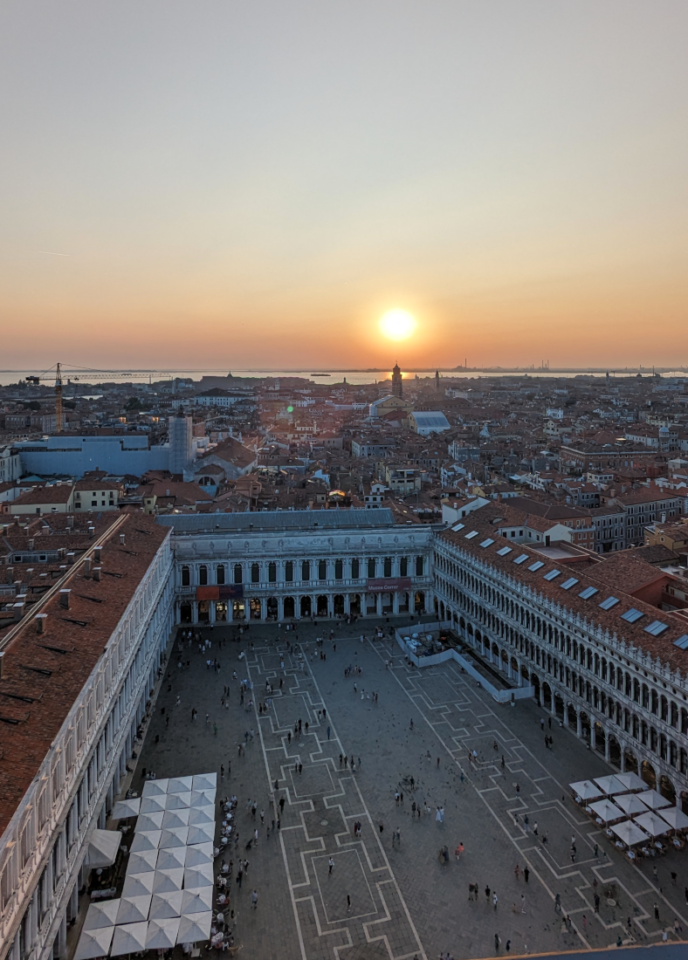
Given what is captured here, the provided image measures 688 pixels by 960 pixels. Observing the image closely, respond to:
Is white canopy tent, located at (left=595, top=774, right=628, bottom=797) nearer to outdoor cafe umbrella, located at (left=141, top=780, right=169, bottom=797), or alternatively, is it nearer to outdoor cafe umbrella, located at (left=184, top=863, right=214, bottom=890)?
outdoor cafe umbrella, located at (left=184, top=863, right=214, bottom=890)

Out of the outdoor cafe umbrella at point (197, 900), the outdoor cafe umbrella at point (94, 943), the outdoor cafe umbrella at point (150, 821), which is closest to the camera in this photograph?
the outdoor cafe umbrella at point (94, 943)

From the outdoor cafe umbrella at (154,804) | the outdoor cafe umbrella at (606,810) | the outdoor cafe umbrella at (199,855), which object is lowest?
the outdoor cafe umbrella at (606,810)

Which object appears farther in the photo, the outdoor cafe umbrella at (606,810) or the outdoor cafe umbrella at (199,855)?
the outdoor cafe umbrella at (606,810)

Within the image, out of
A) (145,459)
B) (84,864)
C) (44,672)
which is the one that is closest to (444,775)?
(84,864)

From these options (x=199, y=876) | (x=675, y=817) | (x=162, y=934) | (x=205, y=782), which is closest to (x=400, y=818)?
(x=205, y=782)

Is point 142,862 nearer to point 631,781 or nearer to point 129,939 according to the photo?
point 129,939

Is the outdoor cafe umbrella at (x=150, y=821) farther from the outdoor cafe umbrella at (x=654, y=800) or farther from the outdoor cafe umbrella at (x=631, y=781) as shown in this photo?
the outdoor cafe umbrella at (x=654, y=800)

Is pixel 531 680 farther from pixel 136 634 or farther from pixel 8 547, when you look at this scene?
pixel 8 547

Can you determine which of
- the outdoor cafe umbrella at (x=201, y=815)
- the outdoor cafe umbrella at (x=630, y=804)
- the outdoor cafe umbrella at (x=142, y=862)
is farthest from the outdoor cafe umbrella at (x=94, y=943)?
the outdoor cafe umbrella at (x=630, y=804)
